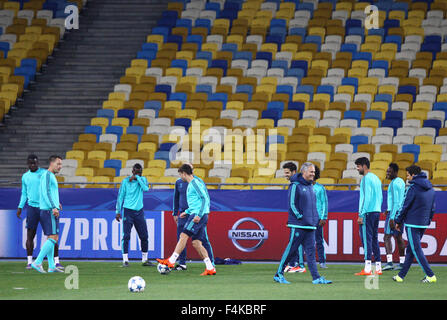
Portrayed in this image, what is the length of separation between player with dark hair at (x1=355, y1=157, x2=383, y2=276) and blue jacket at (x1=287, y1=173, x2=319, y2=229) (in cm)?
187

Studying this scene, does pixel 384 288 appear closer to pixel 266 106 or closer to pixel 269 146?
pixel 269 146

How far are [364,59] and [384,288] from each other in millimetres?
15632

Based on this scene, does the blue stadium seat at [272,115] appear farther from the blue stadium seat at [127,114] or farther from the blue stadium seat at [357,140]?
the blue stadium seat at [127,114]

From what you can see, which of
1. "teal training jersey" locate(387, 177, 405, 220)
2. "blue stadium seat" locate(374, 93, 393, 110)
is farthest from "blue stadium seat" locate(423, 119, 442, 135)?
"teal training jersey" locate(387, 177, 405, 220)

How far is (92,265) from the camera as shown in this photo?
16.4 m

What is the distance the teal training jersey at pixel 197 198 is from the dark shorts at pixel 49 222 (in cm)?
244

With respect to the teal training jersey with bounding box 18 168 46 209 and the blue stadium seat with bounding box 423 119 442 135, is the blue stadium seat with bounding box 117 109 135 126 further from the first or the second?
the teal training jersey with bounding box 18 168 46 209

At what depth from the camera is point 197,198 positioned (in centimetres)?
1384

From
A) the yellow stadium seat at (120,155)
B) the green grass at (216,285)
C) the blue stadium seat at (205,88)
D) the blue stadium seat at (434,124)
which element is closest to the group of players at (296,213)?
the green grass at (216,285)

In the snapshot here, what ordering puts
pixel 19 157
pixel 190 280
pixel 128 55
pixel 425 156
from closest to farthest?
pixel 190 280 → pixel 425 156 → pixel 19 157 → pixel 128 55

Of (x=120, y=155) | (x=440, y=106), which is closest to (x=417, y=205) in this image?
(x=440, y=106)

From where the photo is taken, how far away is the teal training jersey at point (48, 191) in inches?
555

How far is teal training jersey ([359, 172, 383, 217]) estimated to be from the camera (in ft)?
44.1
